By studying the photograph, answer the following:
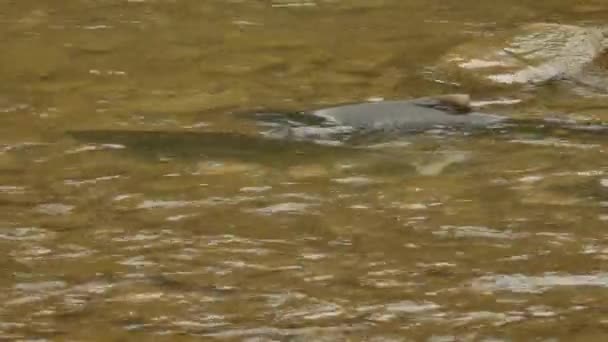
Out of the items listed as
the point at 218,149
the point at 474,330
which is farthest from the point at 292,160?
the point at 474,330

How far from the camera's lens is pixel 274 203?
3754 millimetres

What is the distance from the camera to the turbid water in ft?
9.89

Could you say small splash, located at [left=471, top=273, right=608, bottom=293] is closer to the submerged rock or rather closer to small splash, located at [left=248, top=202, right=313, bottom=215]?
small splash, located at [left=248, top=202, right=313, bottom=215]

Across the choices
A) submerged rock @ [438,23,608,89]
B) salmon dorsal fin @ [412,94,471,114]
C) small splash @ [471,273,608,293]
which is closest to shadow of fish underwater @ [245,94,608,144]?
salmon dorsal fin @ [412,94,471,114]

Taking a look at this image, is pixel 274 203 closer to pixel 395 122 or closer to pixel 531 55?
pixel 395 122

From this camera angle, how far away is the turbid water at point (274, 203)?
3.02 metres

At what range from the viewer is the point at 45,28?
236 inches

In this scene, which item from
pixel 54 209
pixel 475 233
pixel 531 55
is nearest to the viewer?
pixel 475 233

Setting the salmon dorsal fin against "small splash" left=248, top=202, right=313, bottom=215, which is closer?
"small splash" left=248, top=202, right=313, bottom=215

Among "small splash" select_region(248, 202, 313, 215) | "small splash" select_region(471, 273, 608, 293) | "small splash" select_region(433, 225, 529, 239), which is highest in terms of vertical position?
"small splash" select_region(248, 202, 313, 215)

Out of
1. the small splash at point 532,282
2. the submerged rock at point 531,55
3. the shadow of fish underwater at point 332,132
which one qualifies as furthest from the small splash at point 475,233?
the submerged rock at point 531,55

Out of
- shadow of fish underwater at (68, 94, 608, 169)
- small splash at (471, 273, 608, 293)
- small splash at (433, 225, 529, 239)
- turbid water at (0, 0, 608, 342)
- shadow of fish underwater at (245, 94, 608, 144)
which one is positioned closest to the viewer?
turbid water at (0, 0, 608, 342)

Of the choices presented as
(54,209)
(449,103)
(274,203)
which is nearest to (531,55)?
(449,103)

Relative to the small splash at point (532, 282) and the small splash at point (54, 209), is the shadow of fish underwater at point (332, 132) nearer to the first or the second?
the small splash at point (54, 209)
